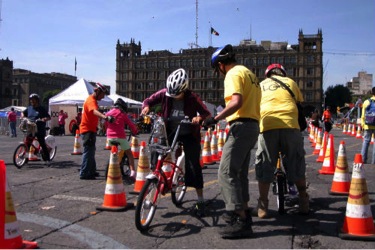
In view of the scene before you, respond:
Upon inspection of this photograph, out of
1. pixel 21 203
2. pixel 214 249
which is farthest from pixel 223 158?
pixel 21 203

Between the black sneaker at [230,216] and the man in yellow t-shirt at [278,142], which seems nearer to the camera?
the black sneaker at [230,216]

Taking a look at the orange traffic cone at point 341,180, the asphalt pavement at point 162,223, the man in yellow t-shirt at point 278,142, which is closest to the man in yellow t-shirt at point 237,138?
the asphalt pavement at point 162,223

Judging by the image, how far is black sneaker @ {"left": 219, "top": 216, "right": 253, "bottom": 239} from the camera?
4.20 meters

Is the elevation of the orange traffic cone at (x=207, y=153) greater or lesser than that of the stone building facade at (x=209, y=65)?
lesser

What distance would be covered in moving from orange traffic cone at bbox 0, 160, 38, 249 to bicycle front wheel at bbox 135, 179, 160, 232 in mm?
1091

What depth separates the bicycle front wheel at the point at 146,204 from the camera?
4.33m

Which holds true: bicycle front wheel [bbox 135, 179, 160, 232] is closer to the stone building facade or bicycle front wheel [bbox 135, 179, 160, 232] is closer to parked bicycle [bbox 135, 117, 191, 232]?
parked bicycle [bbox 135, 117, 191, 232]

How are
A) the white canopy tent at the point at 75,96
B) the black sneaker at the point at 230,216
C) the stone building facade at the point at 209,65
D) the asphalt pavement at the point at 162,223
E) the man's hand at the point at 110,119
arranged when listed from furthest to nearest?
the stone building facade at the point at 209,65, the white canopy tent at the point at 75,96, the man's hand at the point at 110,119, the black sneaker at the point at 230,216, the asphalt pavement at the point at 162,223

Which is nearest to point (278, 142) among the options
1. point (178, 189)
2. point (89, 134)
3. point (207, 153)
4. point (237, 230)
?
point (237, 230)

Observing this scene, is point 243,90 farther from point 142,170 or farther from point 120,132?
point 120,132

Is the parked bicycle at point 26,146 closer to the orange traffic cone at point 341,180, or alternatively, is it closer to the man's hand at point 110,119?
the man's hand at point 110,119

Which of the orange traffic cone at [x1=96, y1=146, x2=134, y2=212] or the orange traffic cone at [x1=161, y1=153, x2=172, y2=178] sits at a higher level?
the orange traffic cone at [x1=161, y1=153, x2=172, y2=178]

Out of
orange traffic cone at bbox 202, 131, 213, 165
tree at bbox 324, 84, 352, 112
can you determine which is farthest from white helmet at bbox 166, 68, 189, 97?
tree at bbox 324, 84, 352, 112

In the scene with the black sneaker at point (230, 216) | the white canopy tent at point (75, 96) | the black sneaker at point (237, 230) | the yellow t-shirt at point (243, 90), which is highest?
the white canopy tent at point (75, 96)
